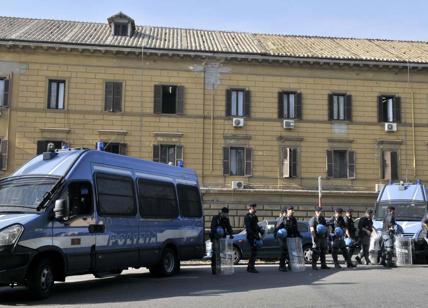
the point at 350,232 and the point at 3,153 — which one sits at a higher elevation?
Result: the point at 3,153

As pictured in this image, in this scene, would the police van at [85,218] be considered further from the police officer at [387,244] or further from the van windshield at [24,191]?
the police officer at [387,244]

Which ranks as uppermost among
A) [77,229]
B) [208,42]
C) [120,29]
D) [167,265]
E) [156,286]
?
[120,29]

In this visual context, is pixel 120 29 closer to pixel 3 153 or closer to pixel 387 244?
pixel 3 153

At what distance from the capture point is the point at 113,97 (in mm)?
29922

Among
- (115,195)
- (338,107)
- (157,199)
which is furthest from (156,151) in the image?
(115,195)

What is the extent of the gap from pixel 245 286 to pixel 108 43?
21.8 metres

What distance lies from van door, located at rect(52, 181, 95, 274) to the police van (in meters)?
0.02

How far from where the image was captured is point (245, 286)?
11523 mm

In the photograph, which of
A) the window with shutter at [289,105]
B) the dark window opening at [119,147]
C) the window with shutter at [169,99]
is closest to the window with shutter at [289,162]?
the window with shutter at [289,105]

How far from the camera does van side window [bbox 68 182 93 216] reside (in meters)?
10.3

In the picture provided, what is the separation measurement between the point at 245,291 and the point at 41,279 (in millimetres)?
3772

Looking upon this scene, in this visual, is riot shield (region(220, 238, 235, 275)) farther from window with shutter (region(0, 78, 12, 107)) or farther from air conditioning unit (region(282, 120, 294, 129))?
window with shutter (region(0, 78, 12, 107))

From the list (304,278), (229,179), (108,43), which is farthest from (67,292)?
(108,43)

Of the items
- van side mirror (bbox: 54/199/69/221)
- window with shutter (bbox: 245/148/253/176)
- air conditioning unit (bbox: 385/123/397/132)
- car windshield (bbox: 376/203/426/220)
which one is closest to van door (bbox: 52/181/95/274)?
van side mirror (bbox: 54/199/69/221)
